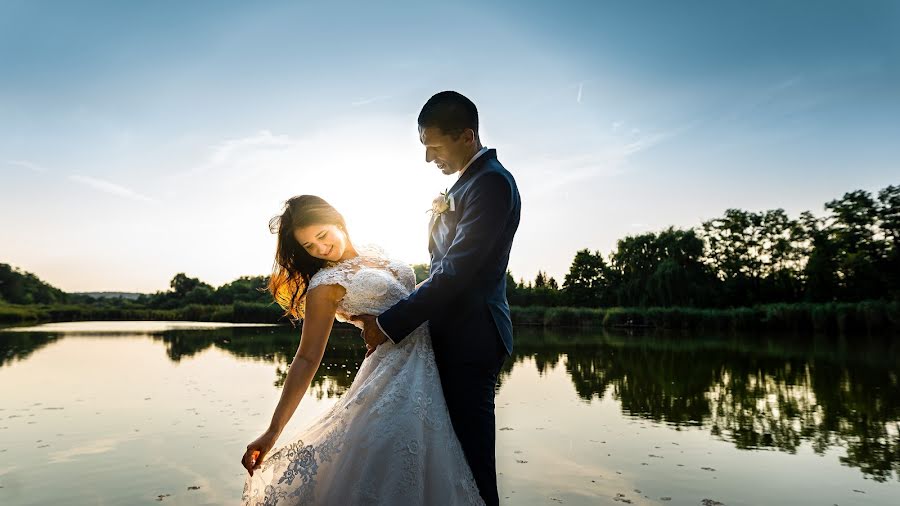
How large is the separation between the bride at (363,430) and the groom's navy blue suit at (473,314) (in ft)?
0.18

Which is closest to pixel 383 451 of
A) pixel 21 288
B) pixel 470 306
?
pixel 470 306

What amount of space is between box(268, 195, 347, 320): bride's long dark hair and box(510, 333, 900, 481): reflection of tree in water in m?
6.43

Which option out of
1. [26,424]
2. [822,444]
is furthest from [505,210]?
[26,424]

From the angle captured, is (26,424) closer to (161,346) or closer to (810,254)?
(161,346)

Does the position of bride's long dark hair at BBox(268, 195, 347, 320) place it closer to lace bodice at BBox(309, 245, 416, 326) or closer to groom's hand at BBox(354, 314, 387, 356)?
lace bodice at BBox(309, 245, 416, 326)

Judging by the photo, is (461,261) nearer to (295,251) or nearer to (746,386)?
(295,251)

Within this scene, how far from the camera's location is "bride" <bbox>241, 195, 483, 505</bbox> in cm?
187

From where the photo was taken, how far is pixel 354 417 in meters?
1.99

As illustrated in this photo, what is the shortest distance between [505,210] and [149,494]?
4973mm

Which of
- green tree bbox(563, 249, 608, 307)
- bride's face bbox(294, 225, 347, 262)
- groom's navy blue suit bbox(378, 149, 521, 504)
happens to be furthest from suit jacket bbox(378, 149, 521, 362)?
green tree bbox(563, 249, 608, 307)

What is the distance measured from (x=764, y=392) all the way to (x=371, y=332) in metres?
→ 11.6

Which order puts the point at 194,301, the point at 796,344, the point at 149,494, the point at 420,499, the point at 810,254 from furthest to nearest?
Result: the point at 194,301 < the point at 810,254 < the point at 796,344 < the point at 149,494 < the point at 420,499

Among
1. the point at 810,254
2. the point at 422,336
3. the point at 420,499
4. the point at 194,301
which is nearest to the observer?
the point at 420,499

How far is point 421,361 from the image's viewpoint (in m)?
2.08
